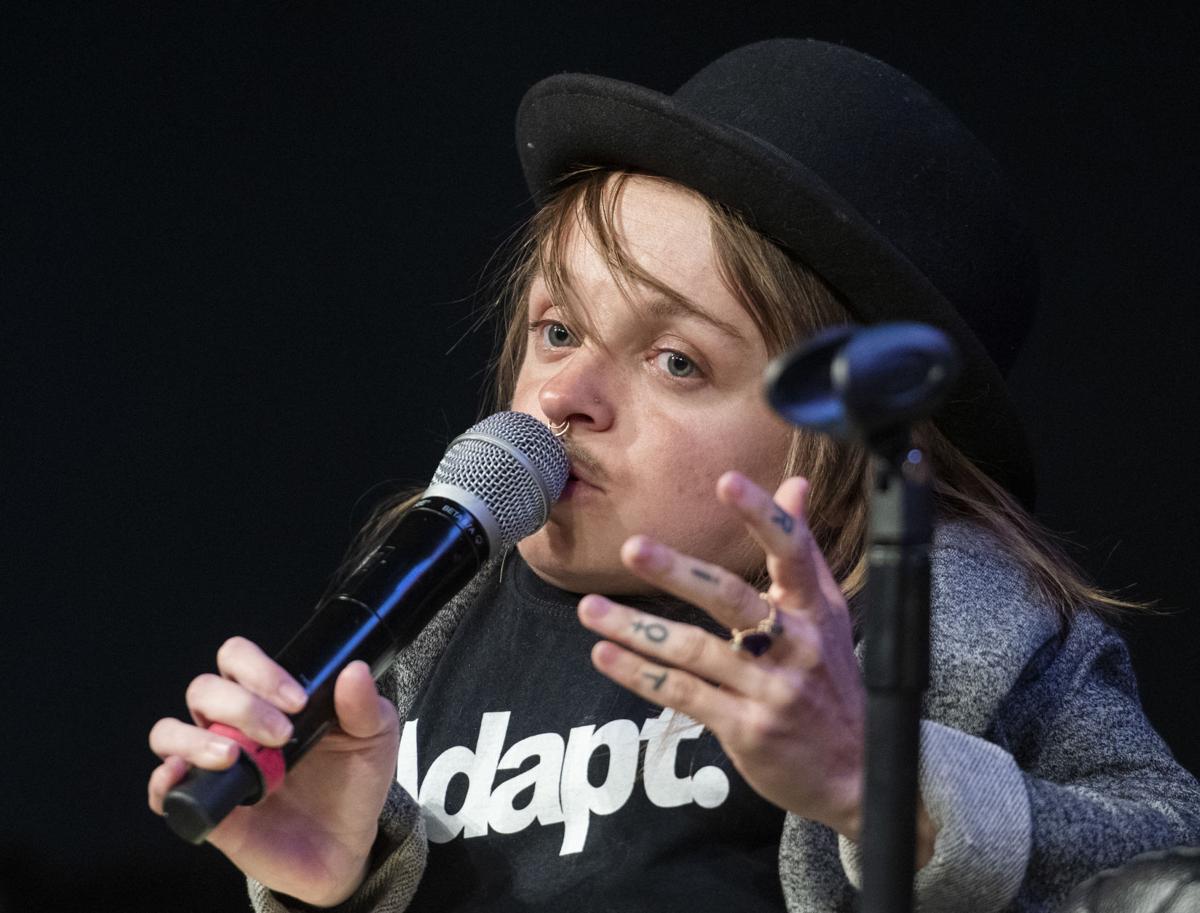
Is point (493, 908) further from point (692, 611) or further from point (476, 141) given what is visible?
point (476, 141)

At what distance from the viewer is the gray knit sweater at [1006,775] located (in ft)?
3.26

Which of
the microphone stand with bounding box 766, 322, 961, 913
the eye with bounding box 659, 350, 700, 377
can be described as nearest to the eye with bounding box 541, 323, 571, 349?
the eye with bounding box 659, 350, 700, 377

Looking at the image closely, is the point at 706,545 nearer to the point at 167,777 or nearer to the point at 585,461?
the point at 585,461

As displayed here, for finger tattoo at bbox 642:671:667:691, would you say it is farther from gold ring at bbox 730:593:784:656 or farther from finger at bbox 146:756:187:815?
finger at bbox 146:756:187:815

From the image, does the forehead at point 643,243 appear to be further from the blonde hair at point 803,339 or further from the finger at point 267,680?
the finger at point 267,680

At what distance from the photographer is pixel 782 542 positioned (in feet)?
2.79

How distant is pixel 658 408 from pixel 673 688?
0.47 metres

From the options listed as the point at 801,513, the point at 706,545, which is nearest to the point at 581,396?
the point at 706,545

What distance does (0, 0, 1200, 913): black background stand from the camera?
1738mm

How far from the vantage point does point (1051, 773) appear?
1223 mm

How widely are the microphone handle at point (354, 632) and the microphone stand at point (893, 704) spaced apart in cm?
38

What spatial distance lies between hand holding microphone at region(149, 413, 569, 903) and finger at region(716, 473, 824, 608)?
10.7 inches

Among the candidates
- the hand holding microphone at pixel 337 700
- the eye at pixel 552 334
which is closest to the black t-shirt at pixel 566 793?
the hand holding microphone at pixel 337 700

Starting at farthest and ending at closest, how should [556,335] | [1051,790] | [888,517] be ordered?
[556,335]
[1051,790]
[888,517]
